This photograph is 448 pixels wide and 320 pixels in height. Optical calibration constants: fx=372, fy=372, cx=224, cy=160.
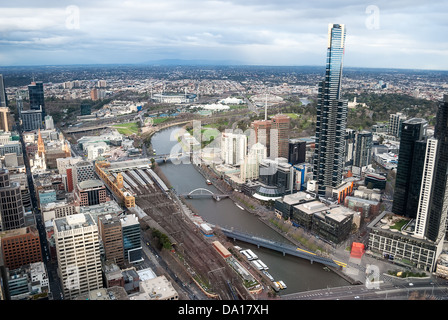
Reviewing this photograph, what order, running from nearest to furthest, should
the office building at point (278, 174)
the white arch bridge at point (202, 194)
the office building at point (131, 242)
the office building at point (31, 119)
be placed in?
1. the office building at point (131, 242)
2. the office building at point (278, 174)
3. the white arch bridge at point (202, 194)
4. the office building at point (31, 119)

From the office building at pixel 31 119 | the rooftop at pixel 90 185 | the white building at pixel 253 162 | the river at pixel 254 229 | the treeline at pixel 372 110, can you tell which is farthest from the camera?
the office building at pixel 31 119

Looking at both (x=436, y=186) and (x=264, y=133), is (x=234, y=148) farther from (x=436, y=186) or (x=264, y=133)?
(x=436, y=186)

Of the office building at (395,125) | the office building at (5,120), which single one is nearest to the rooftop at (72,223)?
the office building at (5,120)

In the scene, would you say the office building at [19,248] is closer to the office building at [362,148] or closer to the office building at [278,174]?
the office building at [278,174]

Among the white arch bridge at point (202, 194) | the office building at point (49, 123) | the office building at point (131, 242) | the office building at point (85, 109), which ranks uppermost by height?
the office building at point (85, 109)

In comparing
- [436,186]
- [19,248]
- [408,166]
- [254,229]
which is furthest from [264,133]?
[19,248]

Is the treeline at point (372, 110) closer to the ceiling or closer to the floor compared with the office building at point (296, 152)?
closer to the ceiling
